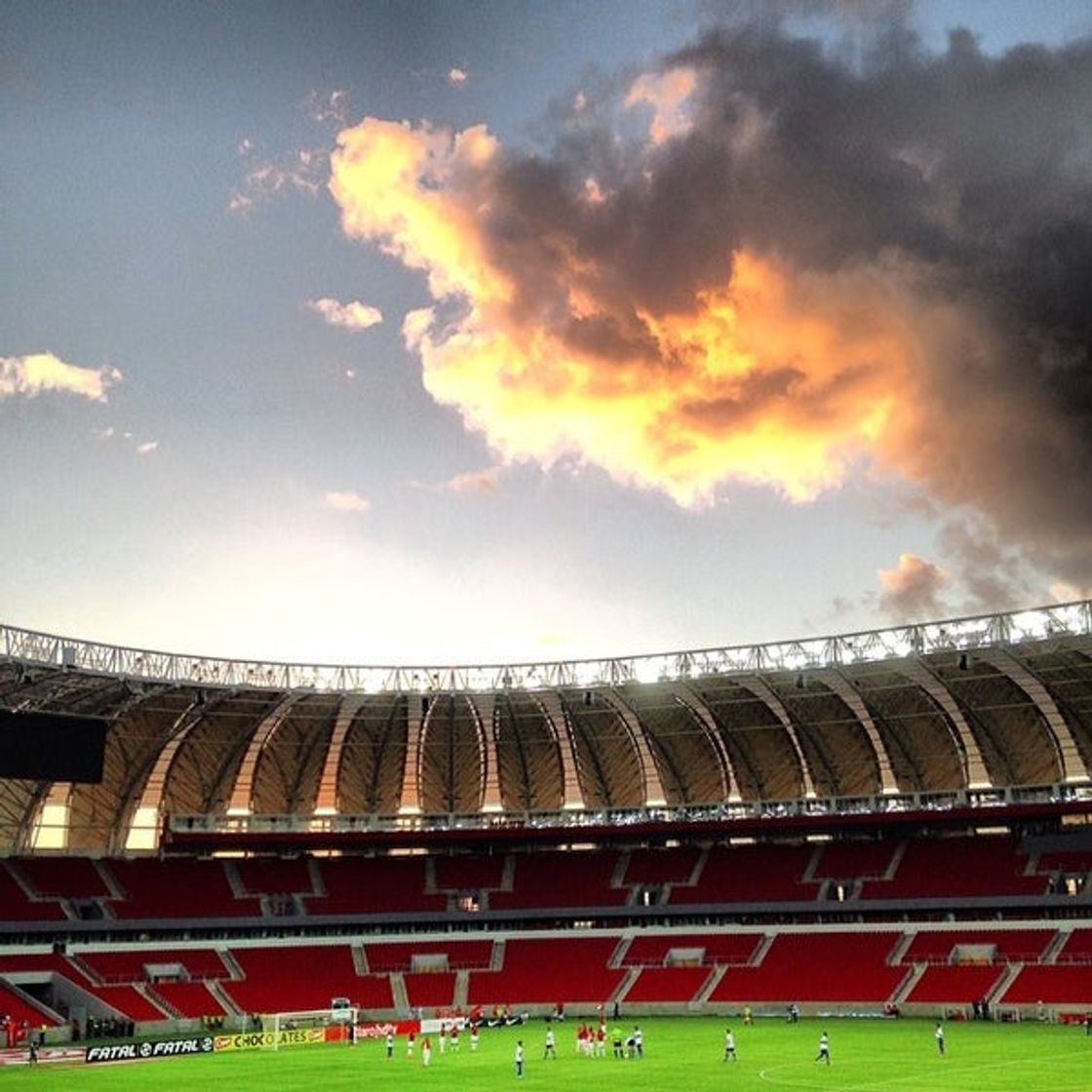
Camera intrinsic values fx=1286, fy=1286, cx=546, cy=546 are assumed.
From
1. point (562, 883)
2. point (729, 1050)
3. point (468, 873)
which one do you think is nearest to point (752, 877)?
point (562, 883)

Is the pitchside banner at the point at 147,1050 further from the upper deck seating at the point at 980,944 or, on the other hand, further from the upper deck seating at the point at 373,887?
the upper deck seating at the point at 980,944

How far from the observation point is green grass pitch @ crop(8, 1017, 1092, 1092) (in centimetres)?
4506

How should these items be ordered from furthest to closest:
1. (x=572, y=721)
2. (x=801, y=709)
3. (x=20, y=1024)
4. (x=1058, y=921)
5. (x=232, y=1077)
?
1. (x=572, y=721)
2. (x=801, y=709)
3. (x=1058, y=921)
4. (x=20, y=1024)
5. (x=232, y=1077)

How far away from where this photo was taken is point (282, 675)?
80562 mm

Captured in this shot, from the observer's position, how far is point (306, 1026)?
238 ft

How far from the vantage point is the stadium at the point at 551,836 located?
72000 mm

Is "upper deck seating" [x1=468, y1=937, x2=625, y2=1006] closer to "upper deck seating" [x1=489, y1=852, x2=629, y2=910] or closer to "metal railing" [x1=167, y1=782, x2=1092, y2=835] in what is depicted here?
"upper deck seating" [x1=489, y1=852, x2=629, y2=910]

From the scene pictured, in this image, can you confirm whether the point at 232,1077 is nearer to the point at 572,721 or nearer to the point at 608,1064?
the point at 608,1064

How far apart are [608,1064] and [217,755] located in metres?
42.4

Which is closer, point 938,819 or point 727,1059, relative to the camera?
point 727,1059

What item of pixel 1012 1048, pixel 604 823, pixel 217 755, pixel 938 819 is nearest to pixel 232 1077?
pixel 1012 1048

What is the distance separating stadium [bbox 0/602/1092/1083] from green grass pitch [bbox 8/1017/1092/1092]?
9296mm

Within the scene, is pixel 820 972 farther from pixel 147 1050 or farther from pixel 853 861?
pixel 147 1050

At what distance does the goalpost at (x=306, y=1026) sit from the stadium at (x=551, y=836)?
0.93 metres
